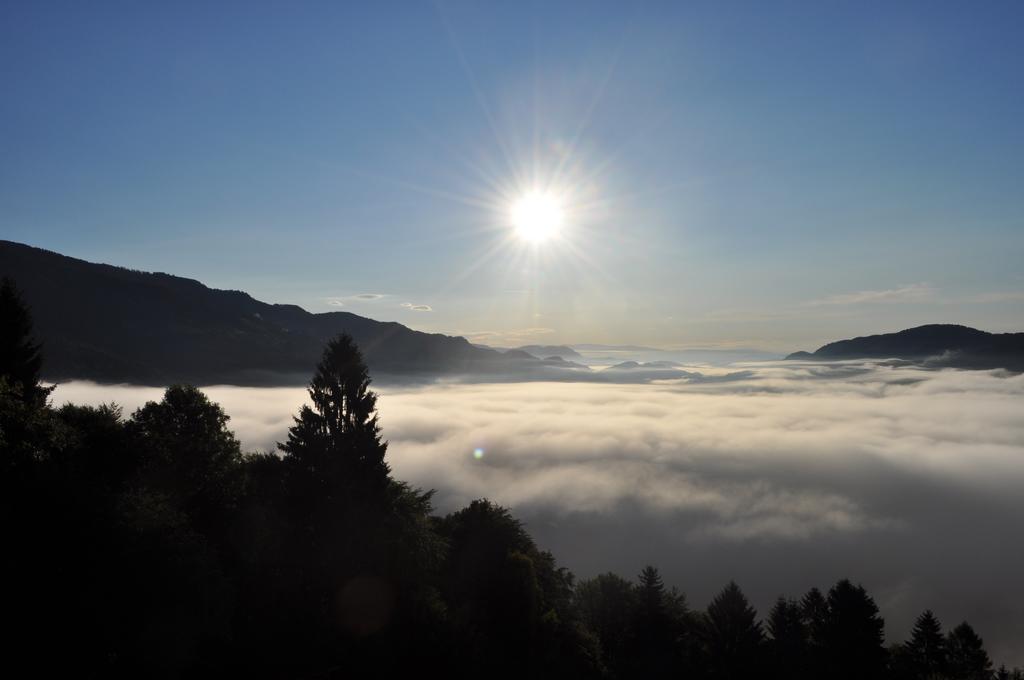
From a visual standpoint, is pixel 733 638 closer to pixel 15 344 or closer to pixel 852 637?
pixel 852 637

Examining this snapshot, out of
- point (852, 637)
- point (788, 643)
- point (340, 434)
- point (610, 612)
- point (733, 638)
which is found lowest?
point (788, 643)

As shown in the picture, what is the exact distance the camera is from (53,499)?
68.7ft

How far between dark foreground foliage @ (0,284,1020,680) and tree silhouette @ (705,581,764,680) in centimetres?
555

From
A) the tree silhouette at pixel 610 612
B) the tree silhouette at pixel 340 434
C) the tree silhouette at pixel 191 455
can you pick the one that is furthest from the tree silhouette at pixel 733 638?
the tree silhouette at pixel 191 455

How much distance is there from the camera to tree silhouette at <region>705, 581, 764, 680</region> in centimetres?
5378

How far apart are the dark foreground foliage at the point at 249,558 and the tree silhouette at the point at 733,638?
5.55 metres

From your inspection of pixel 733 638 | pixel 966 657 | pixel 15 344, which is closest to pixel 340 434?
pixel 15 344

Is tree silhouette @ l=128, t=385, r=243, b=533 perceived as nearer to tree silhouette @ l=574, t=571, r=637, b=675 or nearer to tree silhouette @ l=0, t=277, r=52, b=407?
tree silhouette @ l=0, t=277, r=52, b=407

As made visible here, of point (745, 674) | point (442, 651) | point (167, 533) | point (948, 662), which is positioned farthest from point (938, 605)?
point (167, 533)

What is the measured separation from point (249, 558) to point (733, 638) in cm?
5186

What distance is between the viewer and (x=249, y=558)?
30359 millimetres

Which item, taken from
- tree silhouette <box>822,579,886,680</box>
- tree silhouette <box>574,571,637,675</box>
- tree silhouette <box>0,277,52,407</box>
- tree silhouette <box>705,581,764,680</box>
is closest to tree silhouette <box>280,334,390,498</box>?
tree silhouette <box>0,277,52,407</box>

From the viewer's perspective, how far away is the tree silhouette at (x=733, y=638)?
→ 5378 centimetres

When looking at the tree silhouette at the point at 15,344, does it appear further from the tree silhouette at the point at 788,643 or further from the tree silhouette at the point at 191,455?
the tree silhouette at the point at 788,643
